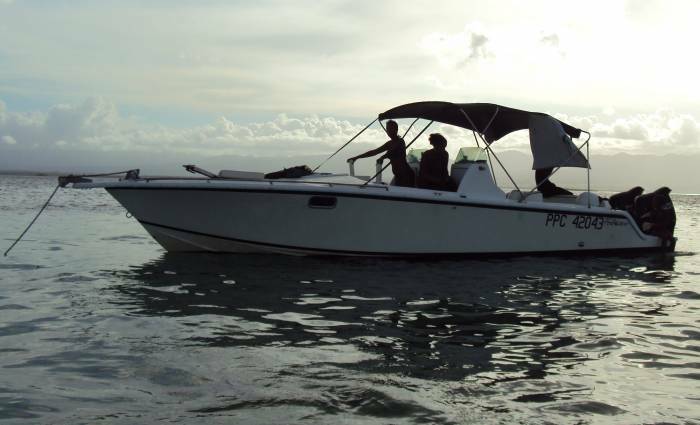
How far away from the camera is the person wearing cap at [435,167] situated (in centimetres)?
1154

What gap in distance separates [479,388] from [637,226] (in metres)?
10.8

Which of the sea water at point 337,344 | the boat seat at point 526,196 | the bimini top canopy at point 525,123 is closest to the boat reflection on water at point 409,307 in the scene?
the sea water at point 337,344

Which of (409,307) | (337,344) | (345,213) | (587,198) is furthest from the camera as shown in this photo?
(587,198)

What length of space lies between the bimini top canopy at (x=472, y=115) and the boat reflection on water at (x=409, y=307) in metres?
2.98

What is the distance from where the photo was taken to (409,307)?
7359 millimetres

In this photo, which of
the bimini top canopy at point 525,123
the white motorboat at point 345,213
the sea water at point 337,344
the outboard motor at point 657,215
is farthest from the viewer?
the outboard motor at point 657,215

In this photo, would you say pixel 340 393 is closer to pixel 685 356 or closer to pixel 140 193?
pixel 685 356

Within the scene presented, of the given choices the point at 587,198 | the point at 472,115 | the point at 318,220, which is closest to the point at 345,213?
the point at 318,220

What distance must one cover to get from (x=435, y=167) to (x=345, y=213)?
2.11 metres

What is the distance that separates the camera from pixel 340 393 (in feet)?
13.9

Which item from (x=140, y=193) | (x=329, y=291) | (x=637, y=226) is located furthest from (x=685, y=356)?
(x=637, y=226)

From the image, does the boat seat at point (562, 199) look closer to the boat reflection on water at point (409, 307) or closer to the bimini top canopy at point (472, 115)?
the bimini top canopy at point (472, 115)

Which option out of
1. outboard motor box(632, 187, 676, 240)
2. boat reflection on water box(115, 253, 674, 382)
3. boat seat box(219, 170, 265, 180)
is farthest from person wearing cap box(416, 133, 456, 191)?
outboard motor box(632, 187, 676, 240)

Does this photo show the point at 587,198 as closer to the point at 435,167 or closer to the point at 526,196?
the point at 526,196
